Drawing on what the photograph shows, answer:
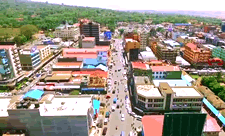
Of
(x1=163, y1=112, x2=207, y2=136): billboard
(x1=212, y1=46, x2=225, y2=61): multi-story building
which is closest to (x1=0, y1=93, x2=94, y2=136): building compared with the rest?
(x1=163, y1=112, x2=207, y2=136): billboard

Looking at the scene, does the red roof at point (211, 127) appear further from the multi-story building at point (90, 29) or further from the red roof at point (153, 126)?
the multi-story building at point (90, 29)

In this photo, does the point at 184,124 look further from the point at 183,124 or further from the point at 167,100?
the point at 167,100

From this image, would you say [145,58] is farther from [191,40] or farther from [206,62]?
[191,40]

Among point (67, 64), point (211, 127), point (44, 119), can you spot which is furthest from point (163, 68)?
point (44, 119)

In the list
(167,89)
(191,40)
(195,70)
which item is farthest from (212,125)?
(191,40)

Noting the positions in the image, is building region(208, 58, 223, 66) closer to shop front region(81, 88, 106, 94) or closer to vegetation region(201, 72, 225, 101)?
vegetation region(201, 72, 225, 101)

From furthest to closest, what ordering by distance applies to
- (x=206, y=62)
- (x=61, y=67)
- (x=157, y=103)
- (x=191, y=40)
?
(x=191, y=40), (x=206, y=62), (x=61, y=67), (x=157, y=103)
